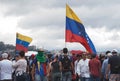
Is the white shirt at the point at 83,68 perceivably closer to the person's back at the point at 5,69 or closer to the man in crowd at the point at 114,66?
the man in crowd at the point at 114,66

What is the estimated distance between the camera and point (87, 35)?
75.7 ft

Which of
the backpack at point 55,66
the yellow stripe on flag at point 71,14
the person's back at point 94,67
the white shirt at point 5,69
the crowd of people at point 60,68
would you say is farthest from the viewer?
the yellow stripe on flag at point 71,14

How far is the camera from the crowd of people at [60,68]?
19.8 meters

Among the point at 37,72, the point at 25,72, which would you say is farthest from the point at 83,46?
the point at 25,72

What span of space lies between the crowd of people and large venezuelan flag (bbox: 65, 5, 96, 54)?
53cm

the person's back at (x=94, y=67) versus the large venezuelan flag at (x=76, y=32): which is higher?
the large venezuelan flag at (x=76, y=32)

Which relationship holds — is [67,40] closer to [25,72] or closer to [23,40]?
[25,72]

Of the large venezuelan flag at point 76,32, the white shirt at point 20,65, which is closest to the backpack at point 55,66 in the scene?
the large venezuelan flag at point 76,32

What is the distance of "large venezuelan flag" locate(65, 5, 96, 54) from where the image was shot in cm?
2281

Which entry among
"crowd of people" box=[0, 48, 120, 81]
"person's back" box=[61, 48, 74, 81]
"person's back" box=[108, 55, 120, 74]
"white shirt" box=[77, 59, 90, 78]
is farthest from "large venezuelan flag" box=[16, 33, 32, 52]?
"person's back" box=[108, 55, 120, 74]

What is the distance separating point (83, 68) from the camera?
906 inches

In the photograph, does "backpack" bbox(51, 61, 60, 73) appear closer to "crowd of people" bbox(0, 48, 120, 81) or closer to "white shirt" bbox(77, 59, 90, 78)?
"crowd of people" bbox(0, 48, 120, 81)

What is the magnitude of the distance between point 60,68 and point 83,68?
152 cm

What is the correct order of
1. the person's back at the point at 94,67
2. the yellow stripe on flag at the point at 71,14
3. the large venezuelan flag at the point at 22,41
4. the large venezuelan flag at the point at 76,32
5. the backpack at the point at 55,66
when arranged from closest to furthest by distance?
the backpack at the point at 55,66 < the large venezuelan flag at the point at 76,32 < the person's back at the point at 94,67 < the yellow stripe on flag at the point at 71,14 < the large venezuelan flag at the point at 22,41
